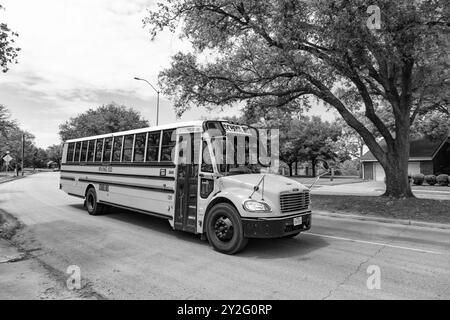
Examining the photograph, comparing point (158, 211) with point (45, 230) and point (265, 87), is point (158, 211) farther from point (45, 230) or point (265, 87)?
point (265, 87)

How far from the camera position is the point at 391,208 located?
11.8m

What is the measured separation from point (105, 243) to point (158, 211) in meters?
1.53

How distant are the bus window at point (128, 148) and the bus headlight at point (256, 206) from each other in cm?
495

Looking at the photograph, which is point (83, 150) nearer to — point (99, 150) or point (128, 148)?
point (99, 150)

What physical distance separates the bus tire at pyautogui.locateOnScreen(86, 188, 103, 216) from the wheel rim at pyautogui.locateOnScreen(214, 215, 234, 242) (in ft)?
20.4

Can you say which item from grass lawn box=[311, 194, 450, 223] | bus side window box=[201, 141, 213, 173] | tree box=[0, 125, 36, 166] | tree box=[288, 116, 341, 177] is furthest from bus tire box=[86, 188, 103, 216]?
tree box=[0, 125, 36, 166]

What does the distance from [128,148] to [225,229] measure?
4807mm

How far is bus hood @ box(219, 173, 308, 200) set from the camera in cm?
617

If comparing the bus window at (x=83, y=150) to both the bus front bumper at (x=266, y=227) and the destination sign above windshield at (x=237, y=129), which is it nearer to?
the destination sign above windshield at (x=237, y=129)

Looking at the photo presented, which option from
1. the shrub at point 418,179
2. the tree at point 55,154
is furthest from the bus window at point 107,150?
the tree at point 55,154

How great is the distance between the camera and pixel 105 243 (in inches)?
282

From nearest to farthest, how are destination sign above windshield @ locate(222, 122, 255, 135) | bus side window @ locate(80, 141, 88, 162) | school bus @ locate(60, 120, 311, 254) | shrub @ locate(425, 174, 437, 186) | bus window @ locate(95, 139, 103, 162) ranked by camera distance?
school bus @ locate(60, 120, 311, 254) < destination sign above windshield @ locate(222, 122, 255, 135) < bus window @ locate(95, 139, 103, 162) < bus side window @ locate(80, 141, 88, 162) < shrub @ locate(425, 174, 437, 186)

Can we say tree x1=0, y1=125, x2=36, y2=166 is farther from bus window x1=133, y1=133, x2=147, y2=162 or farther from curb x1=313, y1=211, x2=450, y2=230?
curb x1=313, y1=211, x2=450, y2=230

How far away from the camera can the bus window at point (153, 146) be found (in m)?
8.39
